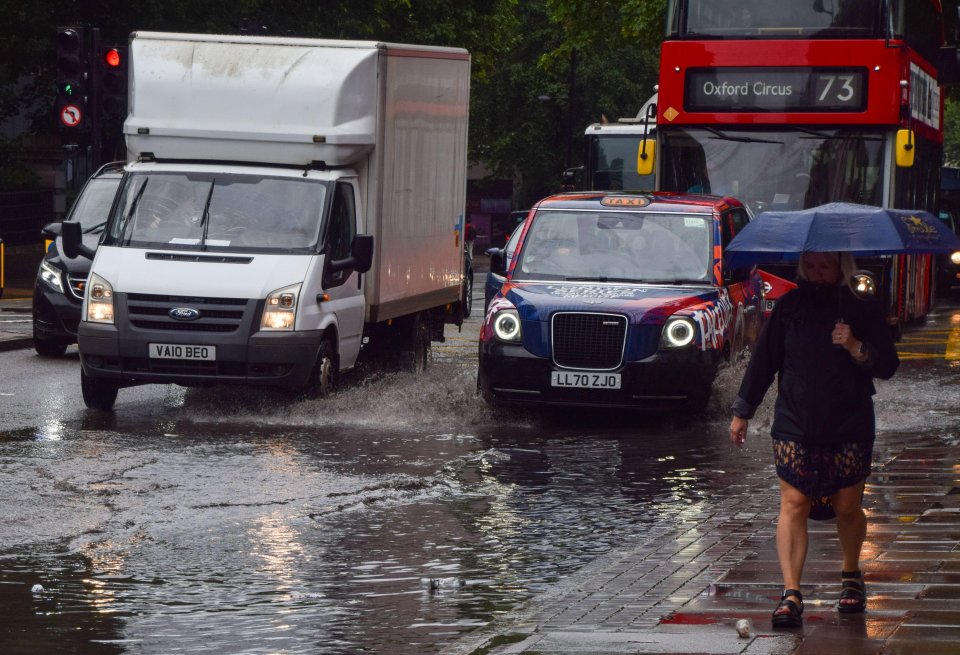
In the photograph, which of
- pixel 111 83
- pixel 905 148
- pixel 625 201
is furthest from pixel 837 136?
pixel 111 83

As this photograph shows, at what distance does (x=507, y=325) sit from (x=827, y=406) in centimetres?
692

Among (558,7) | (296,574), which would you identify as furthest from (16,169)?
(296,574)

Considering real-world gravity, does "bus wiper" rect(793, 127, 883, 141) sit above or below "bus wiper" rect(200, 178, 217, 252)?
above

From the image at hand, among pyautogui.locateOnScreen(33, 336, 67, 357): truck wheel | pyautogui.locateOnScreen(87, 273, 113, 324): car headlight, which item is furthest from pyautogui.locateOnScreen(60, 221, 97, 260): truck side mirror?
pyautogui.locateOnScreen(33, 336, 67, 357): truck wheel

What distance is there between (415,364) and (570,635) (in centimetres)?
1124

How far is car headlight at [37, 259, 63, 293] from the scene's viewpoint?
1848cm

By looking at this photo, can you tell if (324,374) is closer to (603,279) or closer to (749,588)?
(603,279)

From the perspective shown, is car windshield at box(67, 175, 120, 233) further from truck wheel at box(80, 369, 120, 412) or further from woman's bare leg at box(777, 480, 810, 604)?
woman's bare leg at box(777, 480, 810, 604)

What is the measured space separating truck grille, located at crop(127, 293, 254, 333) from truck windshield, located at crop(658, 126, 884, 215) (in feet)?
22.0

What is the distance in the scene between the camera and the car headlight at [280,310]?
1373cm

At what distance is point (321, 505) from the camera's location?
9773mm

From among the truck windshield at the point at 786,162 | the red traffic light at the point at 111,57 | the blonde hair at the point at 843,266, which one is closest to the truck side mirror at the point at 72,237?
the red traffic light at the point at 111,57

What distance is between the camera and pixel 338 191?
14.7 metres

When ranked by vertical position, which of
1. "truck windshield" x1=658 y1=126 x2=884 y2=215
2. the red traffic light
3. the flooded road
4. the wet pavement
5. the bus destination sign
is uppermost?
the red traffic light
